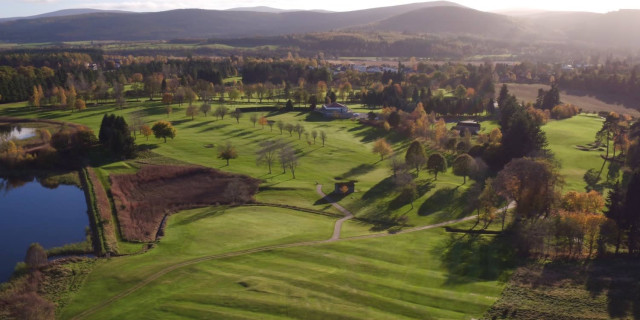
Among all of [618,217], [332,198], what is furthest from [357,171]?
[618,217]

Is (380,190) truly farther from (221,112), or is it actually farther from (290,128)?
(221,112)

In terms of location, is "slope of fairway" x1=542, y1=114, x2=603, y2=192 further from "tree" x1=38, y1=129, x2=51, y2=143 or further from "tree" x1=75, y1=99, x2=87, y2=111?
"tree" x1=75, y1=99, x2=87, y2=111

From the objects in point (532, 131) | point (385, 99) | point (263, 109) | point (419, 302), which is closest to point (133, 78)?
point (263, 109)

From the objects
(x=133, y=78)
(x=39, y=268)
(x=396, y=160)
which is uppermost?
(x=133, y=78)

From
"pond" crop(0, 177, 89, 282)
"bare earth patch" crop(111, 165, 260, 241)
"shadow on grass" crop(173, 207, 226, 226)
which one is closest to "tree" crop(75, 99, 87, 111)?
"pond" crop(0, 177, 89, 282)

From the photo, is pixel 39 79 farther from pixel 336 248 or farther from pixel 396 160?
pixel 336 248

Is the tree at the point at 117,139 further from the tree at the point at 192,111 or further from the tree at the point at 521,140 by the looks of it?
the tree at the point at 521,140

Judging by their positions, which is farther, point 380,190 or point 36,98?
point 36,98
